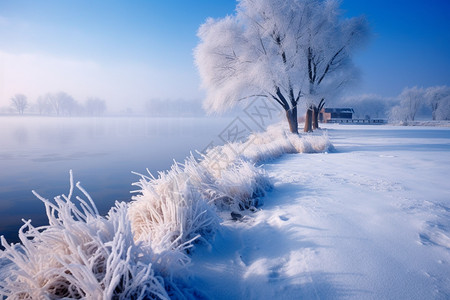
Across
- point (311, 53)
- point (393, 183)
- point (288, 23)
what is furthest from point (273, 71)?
point (393, 183)

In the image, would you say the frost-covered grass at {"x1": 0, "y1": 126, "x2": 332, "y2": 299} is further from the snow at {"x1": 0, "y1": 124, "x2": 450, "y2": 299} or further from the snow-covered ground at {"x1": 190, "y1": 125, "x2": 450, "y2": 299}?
the snow-covered ground at {"x1": 190, "y1": 125, "x2": 450, "y2": 299}

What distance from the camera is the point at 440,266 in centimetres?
167

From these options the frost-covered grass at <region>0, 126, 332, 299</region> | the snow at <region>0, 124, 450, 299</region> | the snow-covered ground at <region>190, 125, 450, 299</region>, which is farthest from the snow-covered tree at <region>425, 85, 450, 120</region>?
the frost-covered grass at <region>0, 126, 332, 299</region>

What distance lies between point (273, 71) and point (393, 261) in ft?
40.2

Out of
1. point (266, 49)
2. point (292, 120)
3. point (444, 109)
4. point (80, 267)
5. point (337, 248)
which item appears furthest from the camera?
point (444, 109)

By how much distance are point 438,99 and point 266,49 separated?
198 ft

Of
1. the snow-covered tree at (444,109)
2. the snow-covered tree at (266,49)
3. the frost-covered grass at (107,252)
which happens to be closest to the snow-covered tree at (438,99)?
the snow-covered tree at (444,109)

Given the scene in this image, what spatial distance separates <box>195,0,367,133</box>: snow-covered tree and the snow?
10462mm

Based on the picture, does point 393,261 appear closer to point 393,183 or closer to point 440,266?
point 440,266

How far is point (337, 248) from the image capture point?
1.94 meters

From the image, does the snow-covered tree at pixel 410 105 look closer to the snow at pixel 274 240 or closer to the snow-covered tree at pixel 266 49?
the snow-covered tree at pixel 266 49

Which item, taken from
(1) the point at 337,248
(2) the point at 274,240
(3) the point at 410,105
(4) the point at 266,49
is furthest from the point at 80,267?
(3) the point at 410,105

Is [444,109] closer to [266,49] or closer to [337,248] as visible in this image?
[266,49]

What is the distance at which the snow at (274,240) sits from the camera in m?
1.47
